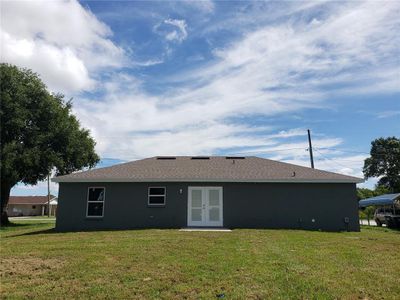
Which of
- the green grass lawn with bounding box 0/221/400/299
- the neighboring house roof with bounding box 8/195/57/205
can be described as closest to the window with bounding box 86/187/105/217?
the green grass lawn with bounding box 0/221/400/299

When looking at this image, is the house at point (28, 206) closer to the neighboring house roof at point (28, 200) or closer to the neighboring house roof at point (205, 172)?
the neighboring house roof at point (28, 200)

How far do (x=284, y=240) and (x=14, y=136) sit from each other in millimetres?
20682

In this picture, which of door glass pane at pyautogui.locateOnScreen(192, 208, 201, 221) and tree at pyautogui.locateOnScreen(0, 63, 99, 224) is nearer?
door glass pane at pyautogui.locateOnScreen(192, 208, 201, 221)

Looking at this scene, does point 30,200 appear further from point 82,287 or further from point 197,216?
point 82,287

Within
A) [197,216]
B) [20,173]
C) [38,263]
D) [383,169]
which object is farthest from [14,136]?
[383,169]

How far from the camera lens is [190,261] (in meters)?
9.19

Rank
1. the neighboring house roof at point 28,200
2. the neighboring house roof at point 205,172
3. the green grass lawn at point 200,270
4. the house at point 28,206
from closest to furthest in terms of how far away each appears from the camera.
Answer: the green grass lawn at point 200,270 < the neighboring house roof at point 205,172 < the house at point 28,206 < the neighboring house roof at point 28,200

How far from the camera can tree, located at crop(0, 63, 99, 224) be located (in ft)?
82.0

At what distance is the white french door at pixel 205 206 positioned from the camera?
62.2ft

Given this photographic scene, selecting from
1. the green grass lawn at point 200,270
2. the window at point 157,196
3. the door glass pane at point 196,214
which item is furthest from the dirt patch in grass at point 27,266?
Answer: the door glass pane at point 196,214

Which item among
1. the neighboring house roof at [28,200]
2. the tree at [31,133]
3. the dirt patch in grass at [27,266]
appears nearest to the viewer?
the dirt patch in grass at [27,266]

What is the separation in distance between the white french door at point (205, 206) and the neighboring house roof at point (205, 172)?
0.76m

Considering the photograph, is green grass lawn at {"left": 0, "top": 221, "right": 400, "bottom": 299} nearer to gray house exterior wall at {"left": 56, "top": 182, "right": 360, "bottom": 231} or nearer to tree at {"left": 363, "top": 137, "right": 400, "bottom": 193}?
gray house exterior wall at {"left": 56, "top": 182, "right": 360, "bottom": 231}

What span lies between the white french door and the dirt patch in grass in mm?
10045
